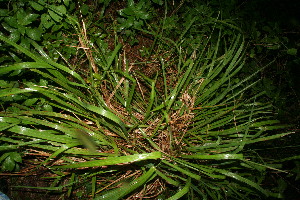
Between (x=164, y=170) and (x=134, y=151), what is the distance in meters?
0.29

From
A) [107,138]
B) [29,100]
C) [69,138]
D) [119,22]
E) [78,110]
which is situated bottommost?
[107,138]

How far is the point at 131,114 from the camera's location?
1.35 metres

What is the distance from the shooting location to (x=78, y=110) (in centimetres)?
124

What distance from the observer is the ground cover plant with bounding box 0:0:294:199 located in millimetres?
1231

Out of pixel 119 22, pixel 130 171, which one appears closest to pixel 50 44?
pixel 119 22

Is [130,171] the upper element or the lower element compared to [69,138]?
lower

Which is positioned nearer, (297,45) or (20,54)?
(20,54)

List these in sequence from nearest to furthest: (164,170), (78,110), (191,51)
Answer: (78,110)
(164,170)
(191,51)

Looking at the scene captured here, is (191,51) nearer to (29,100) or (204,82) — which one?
(204,82)

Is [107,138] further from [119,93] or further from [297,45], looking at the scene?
[297,45]

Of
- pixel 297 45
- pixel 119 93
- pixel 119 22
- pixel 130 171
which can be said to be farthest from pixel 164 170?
pixel 297 45

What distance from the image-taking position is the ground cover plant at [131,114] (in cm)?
123

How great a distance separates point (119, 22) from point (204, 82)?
85 centimetres

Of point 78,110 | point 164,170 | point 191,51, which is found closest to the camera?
point 78,110
